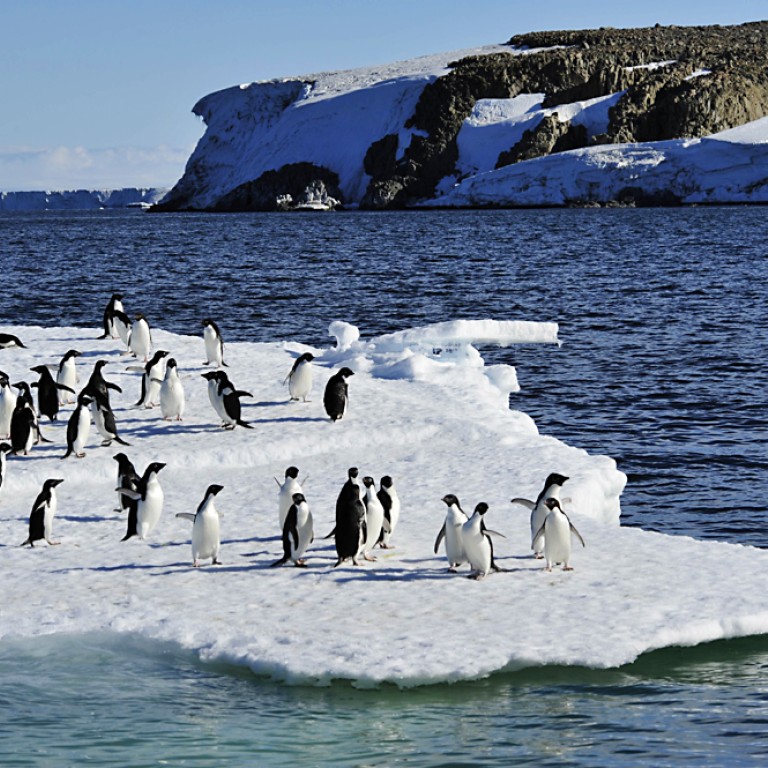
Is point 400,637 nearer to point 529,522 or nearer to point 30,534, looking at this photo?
point 529,522

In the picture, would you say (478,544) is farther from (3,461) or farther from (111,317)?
(111,317)

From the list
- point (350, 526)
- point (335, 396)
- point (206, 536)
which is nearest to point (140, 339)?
point (335, 396)

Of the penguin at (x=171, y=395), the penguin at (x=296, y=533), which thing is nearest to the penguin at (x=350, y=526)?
the penguin at (x=296, y=533)

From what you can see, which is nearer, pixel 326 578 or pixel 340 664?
pixel 340 664

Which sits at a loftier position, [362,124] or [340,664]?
[362,124]

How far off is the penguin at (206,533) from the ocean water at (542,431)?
185cm

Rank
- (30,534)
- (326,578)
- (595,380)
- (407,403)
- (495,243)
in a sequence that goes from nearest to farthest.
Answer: (326,578)
(30,534)
(407,403)
(595,380)
(495,243)

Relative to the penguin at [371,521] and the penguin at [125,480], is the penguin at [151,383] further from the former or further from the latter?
the penguin at [371,521]

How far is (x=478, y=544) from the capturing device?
11.2 metres

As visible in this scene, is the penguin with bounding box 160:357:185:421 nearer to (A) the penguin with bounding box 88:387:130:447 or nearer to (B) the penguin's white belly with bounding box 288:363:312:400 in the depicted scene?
(A) the penguin with bounding box 88:387:130:447

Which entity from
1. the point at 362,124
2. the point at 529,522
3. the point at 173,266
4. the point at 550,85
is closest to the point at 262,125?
the point at 362,124

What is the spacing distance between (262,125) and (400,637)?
520 feet

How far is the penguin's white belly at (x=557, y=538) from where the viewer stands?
11328 mm

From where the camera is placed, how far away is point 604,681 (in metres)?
9.32
